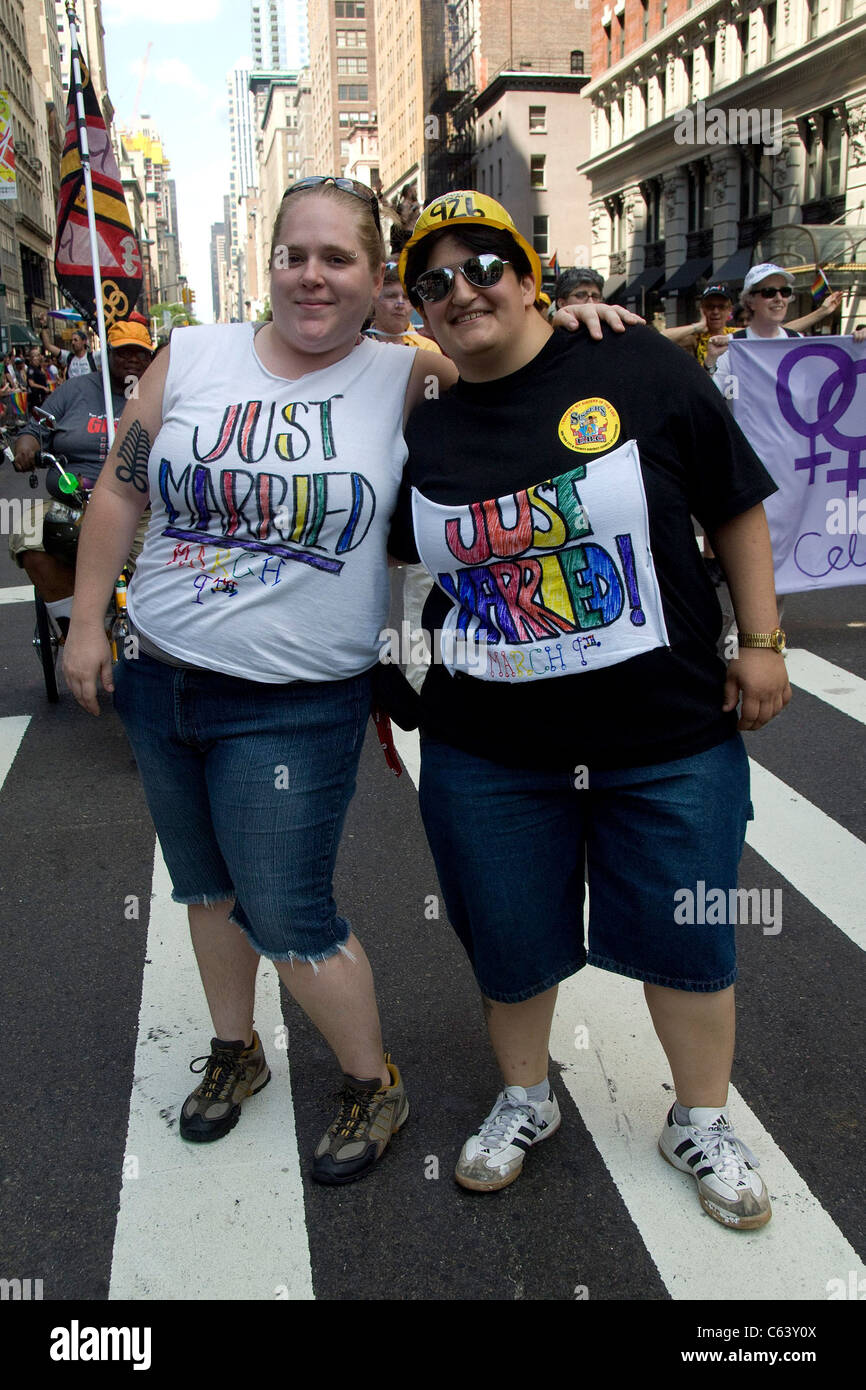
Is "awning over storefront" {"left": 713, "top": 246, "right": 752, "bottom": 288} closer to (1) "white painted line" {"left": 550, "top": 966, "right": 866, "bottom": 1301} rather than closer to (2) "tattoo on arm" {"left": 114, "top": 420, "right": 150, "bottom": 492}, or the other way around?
(1) "white painted line" {"left": 550, "top": 966, "right": 866, "bottom": 1301}

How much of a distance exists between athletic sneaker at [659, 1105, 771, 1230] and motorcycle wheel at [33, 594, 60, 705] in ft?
17.2

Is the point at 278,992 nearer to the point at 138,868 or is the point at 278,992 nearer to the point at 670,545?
the point at 138,868

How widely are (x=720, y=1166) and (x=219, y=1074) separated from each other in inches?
51.4

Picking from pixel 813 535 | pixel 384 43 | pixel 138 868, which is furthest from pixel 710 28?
pixel 384 43

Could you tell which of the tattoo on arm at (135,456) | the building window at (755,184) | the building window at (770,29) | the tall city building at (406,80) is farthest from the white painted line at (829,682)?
the tall city building at (406,80)

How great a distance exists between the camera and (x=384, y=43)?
369 ft

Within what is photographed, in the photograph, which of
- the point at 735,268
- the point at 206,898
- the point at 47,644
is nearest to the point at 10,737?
the point at 47,644

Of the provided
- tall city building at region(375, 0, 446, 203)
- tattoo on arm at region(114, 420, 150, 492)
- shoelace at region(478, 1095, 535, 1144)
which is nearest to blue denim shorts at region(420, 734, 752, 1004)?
shoelace at region(478, 1095, 535, 1144)

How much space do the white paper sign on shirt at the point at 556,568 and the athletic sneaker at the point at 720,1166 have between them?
1176mm

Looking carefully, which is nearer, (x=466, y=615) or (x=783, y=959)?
(x=466, y=615)

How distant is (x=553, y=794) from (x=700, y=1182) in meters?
0.99

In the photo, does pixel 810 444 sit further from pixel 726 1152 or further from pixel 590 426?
pixel 726 1152

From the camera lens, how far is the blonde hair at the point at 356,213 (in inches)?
98.0

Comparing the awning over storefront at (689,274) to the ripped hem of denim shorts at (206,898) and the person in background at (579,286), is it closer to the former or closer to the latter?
the person in background at (579,286)
